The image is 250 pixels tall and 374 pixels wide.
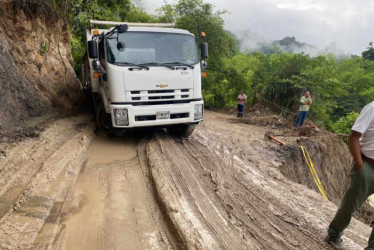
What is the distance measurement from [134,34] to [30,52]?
3.97m

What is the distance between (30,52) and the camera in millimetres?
7961

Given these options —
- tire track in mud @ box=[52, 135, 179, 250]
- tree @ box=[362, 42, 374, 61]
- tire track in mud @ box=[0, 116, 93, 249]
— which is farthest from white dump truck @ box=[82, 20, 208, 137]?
tree @ box=[362, 42, 374, 61]

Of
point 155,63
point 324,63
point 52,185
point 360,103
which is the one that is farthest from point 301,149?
point 360,103

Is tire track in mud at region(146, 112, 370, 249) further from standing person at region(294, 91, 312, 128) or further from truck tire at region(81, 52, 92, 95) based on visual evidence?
standing person at region(294, 91, 312, 128)

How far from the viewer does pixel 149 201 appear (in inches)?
145

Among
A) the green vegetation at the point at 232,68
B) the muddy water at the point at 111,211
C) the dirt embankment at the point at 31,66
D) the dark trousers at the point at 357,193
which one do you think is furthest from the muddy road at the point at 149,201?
the green vegetation at the point at 232,68

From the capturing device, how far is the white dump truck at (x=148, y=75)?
5711 mm

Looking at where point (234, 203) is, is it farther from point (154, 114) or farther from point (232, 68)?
point (232, 68)

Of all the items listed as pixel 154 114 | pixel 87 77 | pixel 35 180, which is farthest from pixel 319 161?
pixel 87 77

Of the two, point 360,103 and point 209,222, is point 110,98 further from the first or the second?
point 360,103

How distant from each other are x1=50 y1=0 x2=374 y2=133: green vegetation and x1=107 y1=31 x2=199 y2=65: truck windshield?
14.1 feet

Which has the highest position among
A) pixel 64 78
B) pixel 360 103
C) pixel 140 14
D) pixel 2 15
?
pixel 140 14

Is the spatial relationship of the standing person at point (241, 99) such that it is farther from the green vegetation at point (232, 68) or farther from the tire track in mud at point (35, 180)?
the tire track in mud at point (35, 180)

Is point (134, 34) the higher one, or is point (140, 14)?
point (140, 14)
